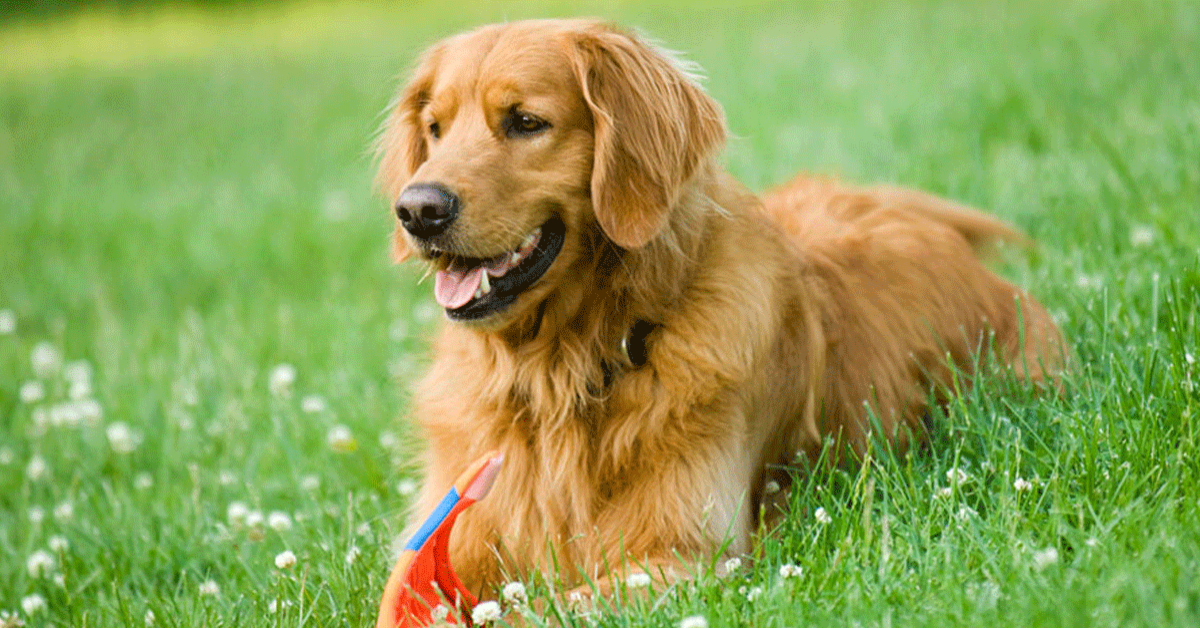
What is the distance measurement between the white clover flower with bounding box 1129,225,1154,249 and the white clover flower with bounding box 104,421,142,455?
3.65 metres

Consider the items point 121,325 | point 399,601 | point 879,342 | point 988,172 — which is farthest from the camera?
point 121,325

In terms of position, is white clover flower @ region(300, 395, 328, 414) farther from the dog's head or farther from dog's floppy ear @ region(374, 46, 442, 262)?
the dog's head

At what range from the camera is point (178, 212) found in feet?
25.8

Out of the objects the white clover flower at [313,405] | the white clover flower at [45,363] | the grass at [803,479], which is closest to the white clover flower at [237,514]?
the grass at [803,479]

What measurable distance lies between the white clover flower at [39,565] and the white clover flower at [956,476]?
259 centimetres

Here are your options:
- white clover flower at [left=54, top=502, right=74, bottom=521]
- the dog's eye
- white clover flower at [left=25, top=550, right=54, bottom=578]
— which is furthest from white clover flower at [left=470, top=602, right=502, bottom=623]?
white clover flower at [left=54, top=502, right=74, bottom=521]

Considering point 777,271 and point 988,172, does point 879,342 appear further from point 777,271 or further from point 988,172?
point 988,172

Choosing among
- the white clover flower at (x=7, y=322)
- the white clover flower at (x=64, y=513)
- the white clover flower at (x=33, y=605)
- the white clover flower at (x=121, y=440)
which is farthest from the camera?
the white clover flower at (x=7, y=322)

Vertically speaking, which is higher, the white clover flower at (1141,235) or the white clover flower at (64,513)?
the white clover flower at (1141,235)

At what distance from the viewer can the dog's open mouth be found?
9.43 feet

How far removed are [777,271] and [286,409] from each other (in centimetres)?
215

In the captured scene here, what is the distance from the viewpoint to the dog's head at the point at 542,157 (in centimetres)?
282

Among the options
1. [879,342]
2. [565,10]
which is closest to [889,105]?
[879,342]

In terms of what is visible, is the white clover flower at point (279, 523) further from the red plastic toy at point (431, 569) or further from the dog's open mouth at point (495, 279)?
the dog's open mouth at point (495, 279)
